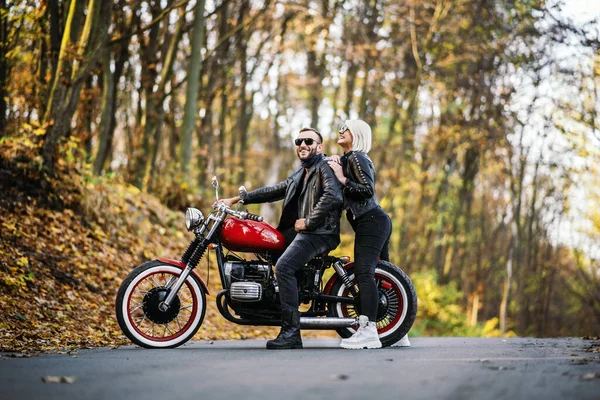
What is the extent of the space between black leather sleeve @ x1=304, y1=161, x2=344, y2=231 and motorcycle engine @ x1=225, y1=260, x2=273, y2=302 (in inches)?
26.3

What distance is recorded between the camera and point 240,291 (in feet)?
26.5

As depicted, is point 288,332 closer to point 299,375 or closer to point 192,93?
point 299,375

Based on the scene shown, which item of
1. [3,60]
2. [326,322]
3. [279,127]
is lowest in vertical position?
[326,322]

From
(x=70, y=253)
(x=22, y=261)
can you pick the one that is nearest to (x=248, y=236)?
(x=22, y=261)

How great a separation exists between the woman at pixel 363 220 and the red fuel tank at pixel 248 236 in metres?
0.83

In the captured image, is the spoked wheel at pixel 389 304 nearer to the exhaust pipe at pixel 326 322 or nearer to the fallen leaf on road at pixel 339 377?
the exhaust pipe at pixel 326 322

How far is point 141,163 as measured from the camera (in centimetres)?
1884

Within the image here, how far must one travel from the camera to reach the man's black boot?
313 inches

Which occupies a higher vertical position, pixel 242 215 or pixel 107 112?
pixel 107 112

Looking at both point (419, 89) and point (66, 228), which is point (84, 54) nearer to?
point (66, 228)

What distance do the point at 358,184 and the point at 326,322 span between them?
1407 millimetres

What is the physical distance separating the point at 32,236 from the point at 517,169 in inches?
720

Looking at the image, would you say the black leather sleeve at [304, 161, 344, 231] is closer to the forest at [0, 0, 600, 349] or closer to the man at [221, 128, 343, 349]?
the man at [221, 128, 343, 349]

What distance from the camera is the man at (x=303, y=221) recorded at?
26.2 ft
